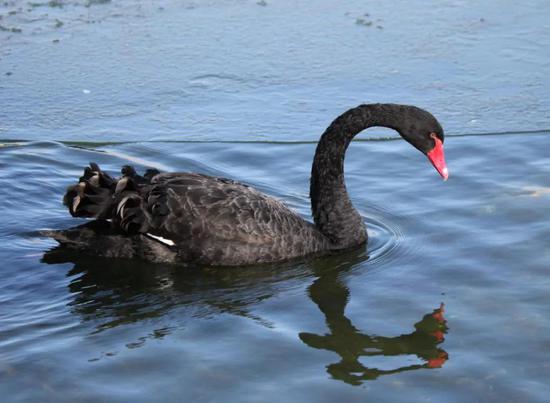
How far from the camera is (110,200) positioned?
6094mm

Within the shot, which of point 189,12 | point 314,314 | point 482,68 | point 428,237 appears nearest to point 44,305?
point 314,314

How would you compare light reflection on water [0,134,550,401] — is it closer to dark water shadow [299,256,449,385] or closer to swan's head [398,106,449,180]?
dark water shadow [299,256,449,385]

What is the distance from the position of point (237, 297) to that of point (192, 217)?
2.19 feet

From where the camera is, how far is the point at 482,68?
8.95m

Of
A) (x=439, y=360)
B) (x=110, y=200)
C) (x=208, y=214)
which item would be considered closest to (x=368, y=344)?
(x=439, y=360)

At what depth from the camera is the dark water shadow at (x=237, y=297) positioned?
4.96 m

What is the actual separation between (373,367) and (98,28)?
20.4ft

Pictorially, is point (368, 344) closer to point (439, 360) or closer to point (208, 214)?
point (439, 360)

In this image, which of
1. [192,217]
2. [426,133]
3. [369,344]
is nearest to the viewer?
[369,344]

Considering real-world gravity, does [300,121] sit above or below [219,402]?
above

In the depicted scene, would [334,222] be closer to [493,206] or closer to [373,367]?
[493,206]

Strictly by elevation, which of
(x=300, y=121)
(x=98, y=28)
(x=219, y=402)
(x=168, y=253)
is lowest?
(x=219, y=402)

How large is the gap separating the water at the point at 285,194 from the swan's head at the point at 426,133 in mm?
467

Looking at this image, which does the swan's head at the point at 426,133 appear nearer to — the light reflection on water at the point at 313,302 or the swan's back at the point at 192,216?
the light reflection on water at the point at 313,302
